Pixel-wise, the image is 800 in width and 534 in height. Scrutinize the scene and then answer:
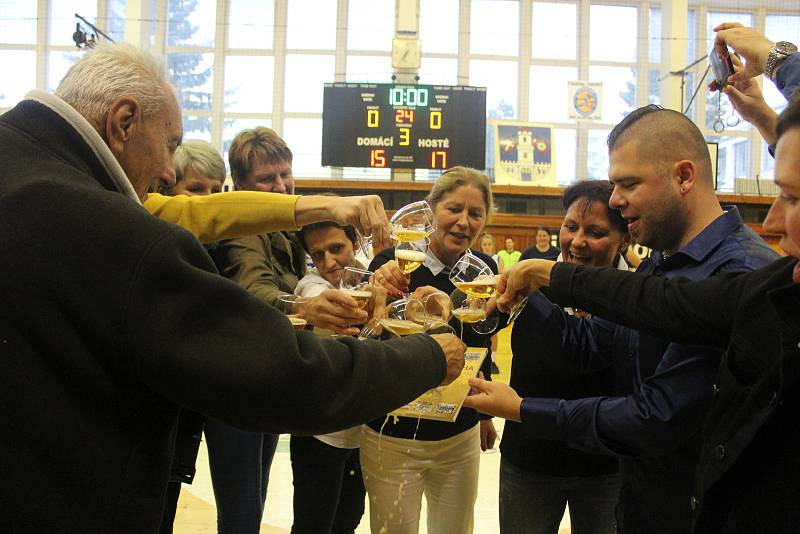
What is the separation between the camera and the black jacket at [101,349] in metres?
1.02

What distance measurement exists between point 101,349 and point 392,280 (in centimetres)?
106

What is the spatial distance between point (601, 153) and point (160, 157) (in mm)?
13838

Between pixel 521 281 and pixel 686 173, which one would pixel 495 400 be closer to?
pixel 521 281

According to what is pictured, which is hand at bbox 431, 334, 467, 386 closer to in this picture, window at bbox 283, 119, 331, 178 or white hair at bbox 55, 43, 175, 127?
white hair at bbox 55, 43, 175, 127

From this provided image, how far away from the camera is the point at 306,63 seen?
46.0 ft

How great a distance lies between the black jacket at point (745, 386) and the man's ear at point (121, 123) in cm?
108

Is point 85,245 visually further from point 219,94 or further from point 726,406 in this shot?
point 219,94

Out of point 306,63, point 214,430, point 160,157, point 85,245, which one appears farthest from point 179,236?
point 306,63

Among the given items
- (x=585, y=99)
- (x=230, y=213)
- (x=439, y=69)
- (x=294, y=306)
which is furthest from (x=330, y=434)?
(x=439, y=69)

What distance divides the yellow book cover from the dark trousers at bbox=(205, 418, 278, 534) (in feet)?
1.99

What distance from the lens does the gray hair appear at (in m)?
2.43

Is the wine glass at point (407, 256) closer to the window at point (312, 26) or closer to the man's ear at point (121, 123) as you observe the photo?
the man's ear at point (121, 123)

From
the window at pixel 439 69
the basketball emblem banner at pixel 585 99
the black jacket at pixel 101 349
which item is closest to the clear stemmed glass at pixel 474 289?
the black jacket at pixel 101 349

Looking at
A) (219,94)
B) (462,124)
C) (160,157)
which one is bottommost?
(160,157)
